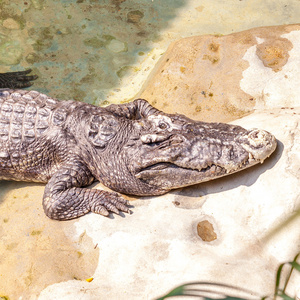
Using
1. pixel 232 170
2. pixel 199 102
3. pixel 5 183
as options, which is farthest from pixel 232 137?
pixel 5 183

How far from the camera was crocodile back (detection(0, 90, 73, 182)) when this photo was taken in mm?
3502

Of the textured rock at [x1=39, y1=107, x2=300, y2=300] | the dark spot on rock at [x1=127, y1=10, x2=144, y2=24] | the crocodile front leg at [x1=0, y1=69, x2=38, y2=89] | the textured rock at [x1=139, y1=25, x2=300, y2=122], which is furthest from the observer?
the dark spot on rock at [x1=127, y1=10, x2=144, y2=24]

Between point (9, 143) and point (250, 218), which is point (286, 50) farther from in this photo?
point (9, 143)

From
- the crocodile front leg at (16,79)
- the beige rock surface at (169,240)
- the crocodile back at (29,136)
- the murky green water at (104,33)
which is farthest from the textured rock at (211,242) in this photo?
the crocodile front leg at (16,79)

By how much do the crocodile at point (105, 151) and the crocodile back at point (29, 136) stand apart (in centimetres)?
1

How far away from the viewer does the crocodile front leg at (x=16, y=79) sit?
4918mm

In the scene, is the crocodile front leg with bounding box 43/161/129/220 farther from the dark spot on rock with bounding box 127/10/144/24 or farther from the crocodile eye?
the dark spot on rock with bounding box 127/10/144/24

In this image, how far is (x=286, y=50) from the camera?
407cm

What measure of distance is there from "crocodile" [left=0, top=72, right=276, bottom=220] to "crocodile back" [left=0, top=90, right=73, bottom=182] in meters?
0.01

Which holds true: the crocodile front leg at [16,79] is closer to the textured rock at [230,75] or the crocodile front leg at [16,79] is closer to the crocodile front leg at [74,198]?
the textured rock at [230,75]

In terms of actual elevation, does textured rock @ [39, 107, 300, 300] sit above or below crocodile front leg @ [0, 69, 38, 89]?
above

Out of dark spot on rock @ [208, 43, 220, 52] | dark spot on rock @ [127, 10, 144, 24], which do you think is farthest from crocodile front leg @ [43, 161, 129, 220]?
dark spot on rock @ [127, 10, 144, 24]

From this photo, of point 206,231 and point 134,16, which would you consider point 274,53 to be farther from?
point 134,16

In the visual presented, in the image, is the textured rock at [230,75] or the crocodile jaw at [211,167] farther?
the textured rock at [230,75]
